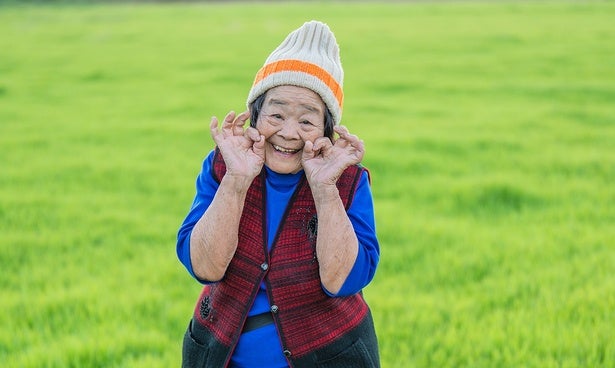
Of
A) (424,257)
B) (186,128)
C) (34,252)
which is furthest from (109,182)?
(424,257)

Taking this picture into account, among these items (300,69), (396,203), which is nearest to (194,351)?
(300,69)

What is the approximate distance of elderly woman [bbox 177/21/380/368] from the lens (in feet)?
6.95

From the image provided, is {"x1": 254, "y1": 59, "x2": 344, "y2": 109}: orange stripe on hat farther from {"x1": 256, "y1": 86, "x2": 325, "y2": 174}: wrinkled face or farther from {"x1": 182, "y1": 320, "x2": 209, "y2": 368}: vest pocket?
{"x1": 182, "y1": 320, "x2": 209, "y2": 368}: vest pocket

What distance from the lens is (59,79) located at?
13383 millimetres

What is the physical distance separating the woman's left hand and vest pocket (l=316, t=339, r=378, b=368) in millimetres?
552

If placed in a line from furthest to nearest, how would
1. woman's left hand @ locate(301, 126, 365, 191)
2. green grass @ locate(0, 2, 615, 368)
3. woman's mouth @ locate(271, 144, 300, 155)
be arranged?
green grass @ locate(0, 2, 615, 368) < woman's mouth @ locate(271, 144, 300, 155) < woman's left hand @ locate(301, 126, 365, 191)

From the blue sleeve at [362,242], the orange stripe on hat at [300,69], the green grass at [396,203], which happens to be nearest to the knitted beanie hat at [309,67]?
the orange stripe on hat at [300,69]

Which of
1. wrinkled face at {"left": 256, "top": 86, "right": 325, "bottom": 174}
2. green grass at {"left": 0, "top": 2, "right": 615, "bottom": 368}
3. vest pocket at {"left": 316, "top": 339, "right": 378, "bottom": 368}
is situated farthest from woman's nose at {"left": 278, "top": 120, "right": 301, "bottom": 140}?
green grass at {"left": 0, "top": 2, "right": 615, "bottom": 368}

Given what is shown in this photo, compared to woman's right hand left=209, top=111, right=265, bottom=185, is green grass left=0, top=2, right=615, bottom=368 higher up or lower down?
lower down

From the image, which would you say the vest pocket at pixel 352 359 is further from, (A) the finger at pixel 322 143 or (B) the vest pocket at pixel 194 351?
(A) the finger at pixel 322 143

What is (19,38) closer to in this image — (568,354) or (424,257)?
(424,257)

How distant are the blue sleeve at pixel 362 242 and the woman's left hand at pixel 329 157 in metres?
0.16

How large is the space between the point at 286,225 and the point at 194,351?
0.53 m

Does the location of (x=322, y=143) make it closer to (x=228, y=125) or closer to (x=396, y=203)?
(x=228, y=125)
